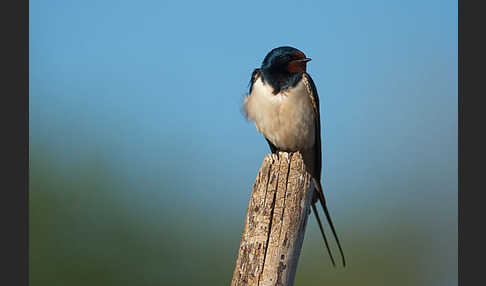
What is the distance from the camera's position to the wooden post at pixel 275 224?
1.94m

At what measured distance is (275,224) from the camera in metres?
1.99

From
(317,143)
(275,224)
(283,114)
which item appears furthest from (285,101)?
(275,224)

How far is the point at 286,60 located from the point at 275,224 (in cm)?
136

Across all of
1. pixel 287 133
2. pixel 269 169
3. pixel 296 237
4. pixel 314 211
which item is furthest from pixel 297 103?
pixel 296 237

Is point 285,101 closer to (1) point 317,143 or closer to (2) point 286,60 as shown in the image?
(2) point 286,60

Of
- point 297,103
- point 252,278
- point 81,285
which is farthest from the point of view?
point 81,285

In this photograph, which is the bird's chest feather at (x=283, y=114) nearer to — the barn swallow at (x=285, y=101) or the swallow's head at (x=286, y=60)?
the barn swallow at (x=285, y=101)

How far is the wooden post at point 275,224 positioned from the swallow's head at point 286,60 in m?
1.08

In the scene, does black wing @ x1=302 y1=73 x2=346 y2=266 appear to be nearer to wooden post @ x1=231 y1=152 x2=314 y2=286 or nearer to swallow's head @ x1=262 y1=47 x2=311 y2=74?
swallow's head @ x1=262 y1=47 x2=311 y2=74

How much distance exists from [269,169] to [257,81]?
1.18 m

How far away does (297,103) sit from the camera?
3.09 metres

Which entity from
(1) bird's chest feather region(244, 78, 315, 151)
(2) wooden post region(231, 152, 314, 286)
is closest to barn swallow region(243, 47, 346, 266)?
(1) bird's chest feather region(244, 78, 315, 151)

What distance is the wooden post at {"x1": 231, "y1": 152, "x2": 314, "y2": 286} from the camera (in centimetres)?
194

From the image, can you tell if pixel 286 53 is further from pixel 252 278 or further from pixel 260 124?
pixel 252 278
